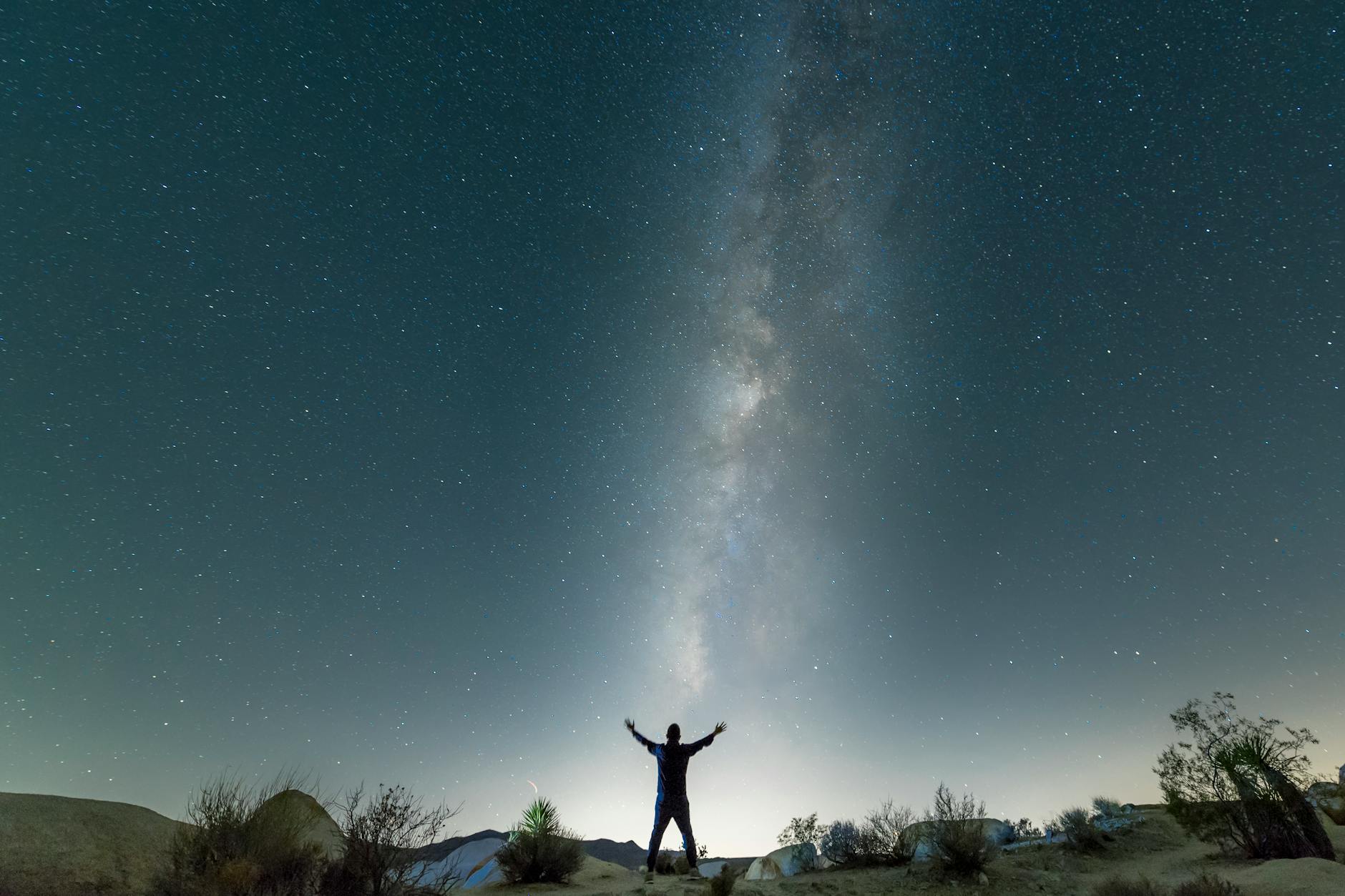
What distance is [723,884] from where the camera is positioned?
823 cm

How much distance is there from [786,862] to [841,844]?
202cm

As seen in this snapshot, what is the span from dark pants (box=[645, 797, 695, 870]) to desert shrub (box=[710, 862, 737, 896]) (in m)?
3.01

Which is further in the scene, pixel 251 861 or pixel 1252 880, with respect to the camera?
pixel 1252 880

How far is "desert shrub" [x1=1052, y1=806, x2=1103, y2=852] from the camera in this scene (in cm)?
1255

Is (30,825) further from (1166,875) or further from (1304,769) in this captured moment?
(1304,769)

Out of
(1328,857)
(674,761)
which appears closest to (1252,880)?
(1328,857)

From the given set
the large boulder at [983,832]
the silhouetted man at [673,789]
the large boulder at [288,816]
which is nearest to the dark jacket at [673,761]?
the silhouetted man at [673,789]

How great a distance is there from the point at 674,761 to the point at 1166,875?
8734 millimetres

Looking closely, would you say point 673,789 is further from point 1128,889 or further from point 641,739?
point 1128,889

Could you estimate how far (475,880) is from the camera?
67.5 feet

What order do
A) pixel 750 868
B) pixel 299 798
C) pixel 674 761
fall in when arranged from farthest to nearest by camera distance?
pixel 750 868 < pixel 674 761 < pixel 299 798

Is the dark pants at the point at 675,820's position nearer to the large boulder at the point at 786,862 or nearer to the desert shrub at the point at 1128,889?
the large boulder at the point at 786,862

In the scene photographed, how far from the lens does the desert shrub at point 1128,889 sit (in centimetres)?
832

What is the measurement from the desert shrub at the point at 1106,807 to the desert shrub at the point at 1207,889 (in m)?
6.94
